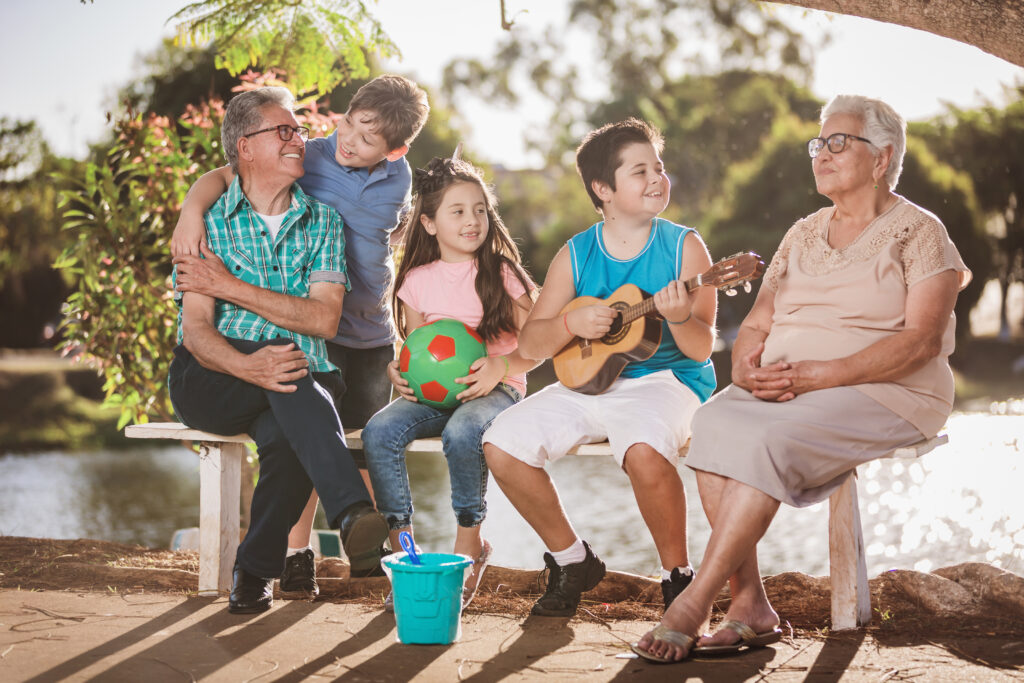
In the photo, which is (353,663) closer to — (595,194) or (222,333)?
(222,333)

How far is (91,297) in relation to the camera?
6.42m

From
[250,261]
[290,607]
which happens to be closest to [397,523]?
[290,607]

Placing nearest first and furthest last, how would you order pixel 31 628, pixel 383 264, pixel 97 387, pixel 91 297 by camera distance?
pixel 31 628 → pixel 383 264 → pixel 91 297 → pixel 97 387

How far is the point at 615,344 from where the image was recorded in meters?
3.74

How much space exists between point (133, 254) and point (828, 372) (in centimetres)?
450

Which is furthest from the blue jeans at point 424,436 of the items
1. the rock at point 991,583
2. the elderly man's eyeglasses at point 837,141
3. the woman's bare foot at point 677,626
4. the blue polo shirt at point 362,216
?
the rock at point 991,583

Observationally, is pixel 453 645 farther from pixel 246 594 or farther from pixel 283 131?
pixel 283 131

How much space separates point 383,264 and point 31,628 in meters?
1.87

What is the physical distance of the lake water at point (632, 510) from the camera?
9438mm

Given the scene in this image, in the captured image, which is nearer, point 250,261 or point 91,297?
point 250,261

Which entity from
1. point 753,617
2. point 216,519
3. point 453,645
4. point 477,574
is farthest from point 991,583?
point 216,519

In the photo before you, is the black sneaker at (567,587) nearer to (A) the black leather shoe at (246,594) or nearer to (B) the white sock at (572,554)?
(B) the white sock at (572,554)

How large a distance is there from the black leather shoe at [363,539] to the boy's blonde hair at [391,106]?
1629 millimetres

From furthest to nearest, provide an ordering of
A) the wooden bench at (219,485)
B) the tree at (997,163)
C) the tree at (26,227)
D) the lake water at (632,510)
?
the tree at (997,163)
the tree at (26,227)
the lake water at (632,510)
the wooden bench at (219,485)
